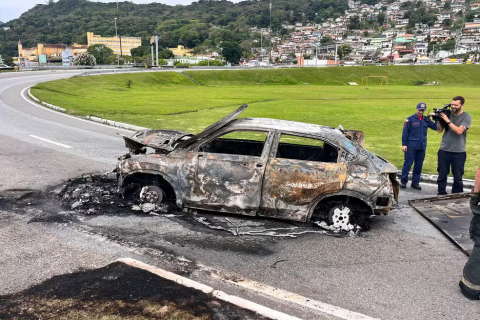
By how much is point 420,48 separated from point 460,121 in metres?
203

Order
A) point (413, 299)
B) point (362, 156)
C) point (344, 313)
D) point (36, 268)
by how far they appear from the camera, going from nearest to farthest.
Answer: point (344, 313), point (413, 299), point (36, 268), point (362, 156)

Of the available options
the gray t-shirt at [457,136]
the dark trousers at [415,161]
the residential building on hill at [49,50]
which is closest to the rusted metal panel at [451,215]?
the gray t-shirt at [457,136]

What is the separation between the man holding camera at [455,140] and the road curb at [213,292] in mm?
5315

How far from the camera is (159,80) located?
52375 mm

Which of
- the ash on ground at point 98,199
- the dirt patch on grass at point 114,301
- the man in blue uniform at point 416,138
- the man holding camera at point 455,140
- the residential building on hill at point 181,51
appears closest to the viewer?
Result: the dirt patch on grass at point 114,301

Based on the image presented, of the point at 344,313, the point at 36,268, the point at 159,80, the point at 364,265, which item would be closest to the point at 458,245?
the point at 364,265

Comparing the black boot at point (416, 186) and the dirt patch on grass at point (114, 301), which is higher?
the dirt patch on grass at point (114, 301)

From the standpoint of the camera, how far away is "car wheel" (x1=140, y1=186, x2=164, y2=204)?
242 inches

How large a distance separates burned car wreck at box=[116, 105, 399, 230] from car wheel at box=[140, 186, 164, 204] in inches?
0.6

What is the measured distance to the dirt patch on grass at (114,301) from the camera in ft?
11.7

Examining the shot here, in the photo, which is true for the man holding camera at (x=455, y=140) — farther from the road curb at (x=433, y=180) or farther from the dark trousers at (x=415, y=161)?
the road curb at (x=433, y=180)

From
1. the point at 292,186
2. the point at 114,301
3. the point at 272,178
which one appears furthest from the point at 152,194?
the point at 114,301

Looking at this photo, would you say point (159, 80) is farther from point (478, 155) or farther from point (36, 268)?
point (36, 268)

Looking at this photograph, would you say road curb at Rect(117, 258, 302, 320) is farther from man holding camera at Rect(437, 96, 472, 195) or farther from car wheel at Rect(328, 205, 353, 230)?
man holding camera at Rect(437, 96, 472, 195)
